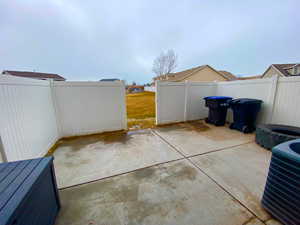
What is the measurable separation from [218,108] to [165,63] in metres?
22.4

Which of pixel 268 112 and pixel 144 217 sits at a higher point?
pixel 268 112

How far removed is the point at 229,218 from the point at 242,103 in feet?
11.7

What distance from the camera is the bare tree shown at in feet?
77.4

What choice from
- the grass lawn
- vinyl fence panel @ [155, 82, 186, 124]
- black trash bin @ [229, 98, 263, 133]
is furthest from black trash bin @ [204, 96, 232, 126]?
the grass lawn

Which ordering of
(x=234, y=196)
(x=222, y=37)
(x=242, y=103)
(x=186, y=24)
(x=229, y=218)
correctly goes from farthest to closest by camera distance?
(x=222, y=37)
(x=186, y=24)
(x=242, y=103)
(x=234, y=196)
(x=229, y=218)

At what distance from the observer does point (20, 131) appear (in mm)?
2197

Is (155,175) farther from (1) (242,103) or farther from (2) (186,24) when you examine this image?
(2) (186,24)

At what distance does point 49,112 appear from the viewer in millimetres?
3424

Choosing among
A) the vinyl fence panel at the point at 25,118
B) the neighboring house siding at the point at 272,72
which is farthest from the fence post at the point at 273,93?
the neighboring house siding at the point at 272,72

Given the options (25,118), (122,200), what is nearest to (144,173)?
(122,200)

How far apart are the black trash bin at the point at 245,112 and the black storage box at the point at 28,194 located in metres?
4.96

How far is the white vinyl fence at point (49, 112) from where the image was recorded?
198cm

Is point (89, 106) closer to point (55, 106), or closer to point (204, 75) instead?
point (55, 106)

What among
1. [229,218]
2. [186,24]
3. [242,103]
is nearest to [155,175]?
[229,218]
